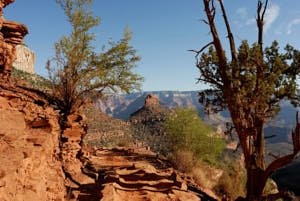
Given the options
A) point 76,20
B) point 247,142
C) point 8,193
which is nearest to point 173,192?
point 247,142

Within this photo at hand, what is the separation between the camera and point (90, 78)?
893 cm

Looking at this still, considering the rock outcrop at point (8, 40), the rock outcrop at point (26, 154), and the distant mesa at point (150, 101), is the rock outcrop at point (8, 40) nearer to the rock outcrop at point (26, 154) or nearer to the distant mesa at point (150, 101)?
the rock outcrop at point (26, 154)

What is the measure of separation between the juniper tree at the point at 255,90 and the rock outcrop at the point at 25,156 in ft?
19.8

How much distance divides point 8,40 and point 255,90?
10.7m

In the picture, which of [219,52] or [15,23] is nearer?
[219,52]

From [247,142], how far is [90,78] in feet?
24.1

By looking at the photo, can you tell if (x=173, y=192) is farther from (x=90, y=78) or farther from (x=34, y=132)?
(x=90, y=78)

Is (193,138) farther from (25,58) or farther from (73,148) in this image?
(25,58)

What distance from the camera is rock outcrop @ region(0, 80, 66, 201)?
3096mm

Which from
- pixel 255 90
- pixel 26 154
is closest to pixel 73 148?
pixel 26 154

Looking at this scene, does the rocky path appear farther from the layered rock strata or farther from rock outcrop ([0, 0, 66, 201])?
rock outcrop ([0, 0, 66, 201])

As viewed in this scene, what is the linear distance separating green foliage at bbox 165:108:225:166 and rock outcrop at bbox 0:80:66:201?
34.3 feet

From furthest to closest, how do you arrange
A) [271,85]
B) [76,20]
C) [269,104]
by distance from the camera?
[76,20]
[269,104]
[271,85]

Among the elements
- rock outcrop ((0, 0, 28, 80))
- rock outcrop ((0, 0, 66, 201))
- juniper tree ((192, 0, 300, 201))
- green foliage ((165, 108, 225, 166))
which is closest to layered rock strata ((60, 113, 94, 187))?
rock outcrop ((0, 0, 66, 201))
